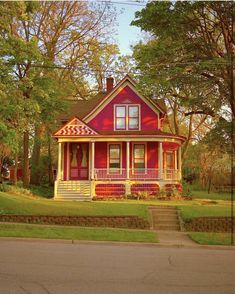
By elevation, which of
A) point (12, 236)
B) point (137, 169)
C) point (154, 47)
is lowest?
point (12, 236)

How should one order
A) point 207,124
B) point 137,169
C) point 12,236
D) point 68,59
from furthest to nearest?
point 207,124, point 68,59, point 137,169, point 12,236

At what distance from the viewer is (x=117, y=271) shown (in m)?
9.70

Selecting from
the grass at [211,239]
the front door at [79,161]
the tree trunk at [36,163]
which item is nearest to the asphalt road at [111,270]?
the grass at [211,239]

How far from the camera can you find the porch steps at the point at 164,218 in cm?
2073

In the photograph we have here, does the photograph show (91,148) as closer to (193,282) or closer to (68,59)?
(68,59)

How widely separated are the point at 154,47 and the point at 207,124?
34.8 m

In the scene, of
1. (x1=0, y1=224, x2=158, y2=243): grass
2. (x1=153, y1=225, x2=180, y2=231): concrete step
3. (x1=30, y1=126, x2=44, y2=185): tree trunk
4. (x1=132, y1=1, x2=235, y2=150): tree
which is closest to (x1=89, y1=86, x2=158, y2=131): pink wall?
(x1=30, y1=126, x2=44, y2=185): tree trunk

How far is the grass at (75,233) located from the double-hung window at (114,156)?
16.1 m

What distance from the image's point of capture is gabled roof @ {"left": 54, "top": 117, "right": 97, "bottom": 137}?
3291 centimetres

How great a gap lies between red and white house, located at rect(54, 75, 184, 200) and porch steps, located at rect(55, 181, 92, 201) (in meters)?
0.18

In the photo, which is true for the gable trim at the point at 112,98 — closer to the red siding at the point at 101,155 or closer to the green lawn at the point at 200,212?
the red siding at the point at 101,155

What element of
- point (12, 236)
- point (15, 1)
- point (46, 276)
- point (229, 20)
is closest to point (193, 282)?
point (46, 276)

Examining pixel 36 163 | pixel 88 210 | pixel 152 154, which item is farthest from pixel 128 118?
pixel 88 210

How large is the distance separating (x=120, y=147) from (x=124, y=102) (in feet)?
11.3
